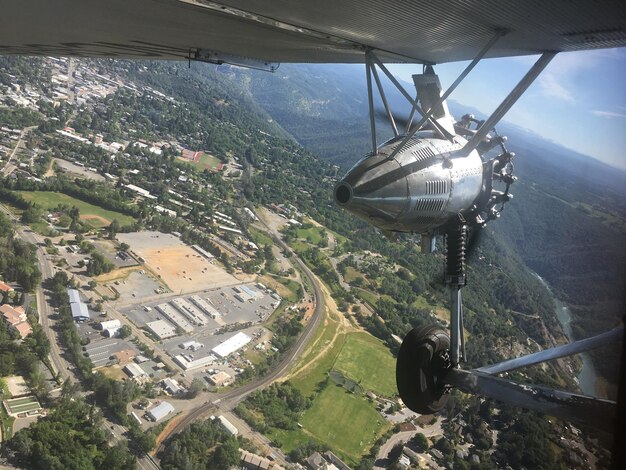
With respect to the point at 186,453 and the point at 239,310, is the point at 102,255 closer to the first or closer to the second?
the point at 239,310

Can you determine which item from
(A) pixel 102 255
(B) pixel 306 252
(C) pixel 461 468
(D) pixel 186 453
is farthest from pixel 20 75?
(C) pixel 461 468

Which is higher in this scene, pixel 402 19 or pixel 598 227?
pixel 402 19

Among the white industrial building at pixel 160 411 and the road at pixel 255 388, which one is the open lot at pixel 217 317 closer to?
the road at pixel 255 388

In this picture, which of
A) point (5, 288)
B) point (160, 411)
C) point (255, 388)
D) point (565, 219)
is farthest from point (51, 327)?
point (565, 219)

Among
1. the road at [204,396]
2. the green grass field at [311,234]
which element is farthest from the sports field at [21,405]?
the green grass field at [311,234]

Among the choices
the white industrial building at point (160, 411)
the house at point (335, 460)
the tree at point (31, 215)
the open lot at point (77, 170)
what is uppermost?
the open lot at point (77, 170)

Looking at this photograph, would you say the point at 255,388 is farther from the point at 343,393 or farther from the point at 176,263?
the point at 176,263

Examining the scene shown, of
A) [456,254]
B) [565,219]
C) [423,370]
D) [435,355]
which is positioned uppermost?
[565,219]
